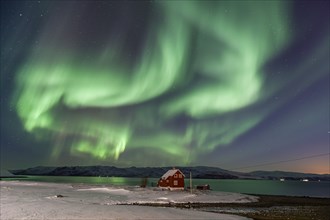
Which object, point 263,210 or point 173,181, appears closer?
point 263,210

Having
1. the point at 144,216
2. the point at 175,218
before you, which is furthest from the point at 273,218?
the point at 144,216

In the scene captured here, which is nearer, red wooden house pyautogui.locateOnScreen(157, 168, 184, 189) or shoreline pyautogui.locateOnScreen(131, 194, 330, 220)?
shoreline pyautogui.locateOnScreen(131, 194, 330, 220)

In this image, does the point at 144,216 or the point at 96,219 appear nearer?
the point at 96,219

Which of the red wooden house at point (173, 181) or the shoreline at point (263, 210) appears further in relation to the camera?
the red wooden house at point (173, 181)

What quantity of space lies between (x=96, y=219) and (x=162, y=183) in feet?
202

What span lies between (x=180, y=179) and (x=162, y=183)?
195 inches

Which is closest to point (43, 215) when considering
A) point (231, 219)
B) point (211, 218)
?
point (211, 218)

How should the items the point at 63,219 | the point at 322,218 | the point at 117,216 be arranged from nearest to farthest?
the point at 63,219
the point at 117,216
the point at 322,218

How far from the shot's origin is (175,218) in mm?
26375

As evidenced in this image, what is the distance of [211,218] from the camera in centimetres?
2753

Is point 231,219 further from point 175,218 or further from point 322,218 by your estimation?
point 322,218

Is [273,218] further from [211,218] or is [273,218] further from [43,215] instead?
[43,215]

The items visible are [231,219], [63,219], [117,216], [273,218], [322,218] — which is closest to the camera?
[63,219]

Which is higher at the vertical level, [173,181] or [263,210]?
[173,181]
